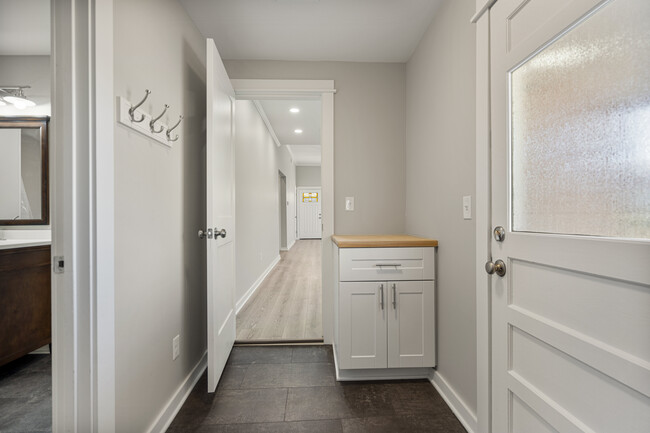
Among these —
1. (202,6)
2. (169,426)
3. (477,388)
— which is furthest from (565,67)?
(169,426)

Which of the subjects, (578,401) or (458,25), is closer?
(578,401)

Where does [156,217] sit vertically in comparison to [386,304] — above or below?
above

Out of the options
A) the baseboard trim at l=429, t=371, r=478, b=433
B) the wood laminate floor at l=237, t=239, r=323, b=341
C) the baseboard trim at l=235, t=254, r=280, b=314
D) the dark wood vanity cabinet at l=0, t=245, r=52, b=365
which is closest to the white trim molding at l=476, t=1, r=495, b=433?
the baseboard trim at l=429, t=371, r=478, b=433

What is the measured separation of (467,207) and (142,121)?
1.58m

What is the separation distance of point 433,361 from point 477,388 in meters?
0.50

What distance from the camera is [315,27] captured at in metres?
1.82

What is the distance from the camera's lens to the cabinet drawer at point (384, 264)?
171 centimetres

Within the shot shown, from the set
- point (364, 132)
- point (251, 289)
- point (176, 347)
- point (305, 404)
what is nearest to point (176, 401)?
point (176, 347)

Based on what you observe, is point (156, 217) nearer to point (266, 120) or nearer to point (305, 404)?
point (305, 404)

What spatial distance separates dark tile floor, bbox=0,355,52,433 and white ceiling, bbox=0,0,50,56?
2284 millimetres

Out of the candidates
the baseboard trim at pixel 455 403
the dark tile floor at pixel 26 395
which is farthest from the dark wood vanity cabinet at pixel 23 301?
the baseboard trim at pixel 455 403

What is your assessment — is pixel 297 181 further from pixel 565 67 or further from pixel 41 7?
pixel 565 67

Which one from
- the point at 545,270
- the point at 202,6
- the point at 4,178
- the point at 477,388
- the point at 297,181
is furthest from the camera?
the point at 297,181

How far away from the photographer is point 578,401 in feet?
2.53
